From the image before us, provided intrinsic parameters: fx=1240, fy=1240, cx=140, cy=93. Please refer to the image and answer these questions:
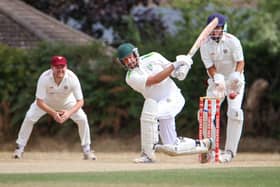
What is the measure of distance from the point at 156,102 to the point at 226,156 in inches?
65.8

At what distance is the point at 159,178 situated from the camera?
14.0 metres

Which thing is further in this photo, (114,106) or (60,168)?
(114,106)

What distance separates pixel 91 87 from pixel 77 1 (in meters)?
6.07

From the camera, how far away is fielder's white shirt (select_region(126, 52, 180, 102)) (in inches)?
641

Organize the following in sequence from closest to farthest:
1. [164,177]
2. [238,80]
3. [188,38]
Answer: [164,177], [238,80], [188,38]

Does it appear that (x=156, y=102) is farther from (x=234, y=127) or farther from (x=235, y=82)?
(x=234, y=127)

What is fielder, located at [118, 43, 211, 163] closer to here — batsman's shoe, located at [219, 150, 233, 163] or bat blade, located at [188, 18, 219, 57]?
bat blade, located at [188, 18, 219, 57]

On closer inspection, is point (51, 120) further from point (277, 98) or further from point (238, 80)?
point (238, 80)

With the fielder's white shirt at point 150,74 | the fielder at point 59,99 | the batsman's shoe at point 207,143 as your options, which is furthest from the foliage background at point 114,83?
the fielder's white shirt at point 150,74

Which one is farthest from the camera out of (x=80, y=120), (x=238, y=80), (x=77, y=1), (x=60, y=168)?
(x=77, y=1)

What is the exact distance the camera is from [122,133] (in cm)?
2456

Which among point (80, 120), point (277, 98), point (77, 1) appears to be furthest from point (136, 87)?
point (77, 1)

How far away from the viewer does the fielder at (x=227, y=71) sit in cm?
1730

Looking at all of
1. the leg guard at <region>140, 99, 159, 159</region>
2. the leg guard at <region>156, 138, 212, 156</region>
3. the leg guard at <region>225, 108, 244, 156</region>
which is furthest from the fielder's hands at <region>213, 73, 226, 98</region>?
the leg guard at <region>140, 99, 159, 159</region>
